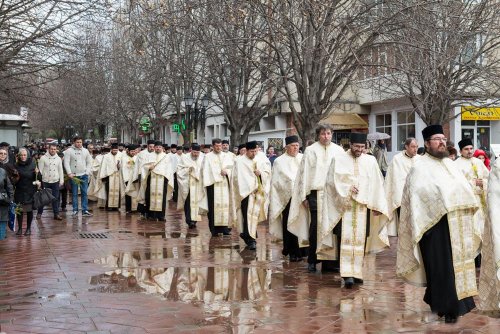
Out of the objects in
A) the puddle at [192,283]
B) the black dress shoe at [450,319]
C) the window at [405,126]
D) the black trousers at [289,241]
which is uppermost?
the window at [405,126]

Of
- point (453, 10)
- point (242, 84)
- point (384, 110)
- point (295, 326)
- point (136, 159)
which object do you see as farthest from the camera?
point (384, 110)

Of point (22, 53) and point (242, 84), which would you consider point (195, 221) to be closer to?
point (22, 53)

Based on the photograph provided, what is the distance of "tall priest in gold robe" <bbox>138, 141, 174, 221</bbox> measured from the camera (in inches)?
701

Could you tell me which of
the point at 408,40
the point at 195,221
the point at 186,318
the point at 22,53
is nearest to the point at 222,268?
the point at 186,318

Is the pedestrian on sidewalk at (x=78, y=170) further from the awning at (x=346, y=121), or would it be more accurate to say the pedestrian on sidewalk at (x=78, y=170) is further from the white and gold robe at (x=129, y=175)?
the awning at (x=346, y=121)

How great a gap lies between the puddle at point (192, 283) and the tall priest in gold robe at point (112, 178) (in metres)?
11.8

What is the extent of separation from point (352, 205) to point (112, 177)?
45.1 feet

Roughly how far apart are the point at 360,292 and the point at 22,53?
417 inches

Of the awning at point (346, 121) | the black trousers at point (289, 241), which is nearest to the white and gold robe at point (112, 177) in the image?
the black trousers at point (289, 241)

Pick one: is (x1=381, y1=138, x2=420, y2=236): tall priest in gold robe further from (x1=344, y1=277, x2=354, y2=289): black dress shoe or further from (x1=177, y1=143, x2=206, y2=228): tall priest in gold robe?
(x1=177, y1=143, x2=206, y2=228): tall priest in gold robe

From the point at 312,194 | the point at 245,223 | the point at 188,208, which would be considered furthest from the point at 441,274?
the point at 188,208

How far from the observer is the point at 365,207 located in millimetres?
8898

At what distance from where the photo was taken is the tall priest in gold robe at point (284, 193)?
1108 centimetres

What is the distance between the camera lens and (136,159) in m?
19.2
